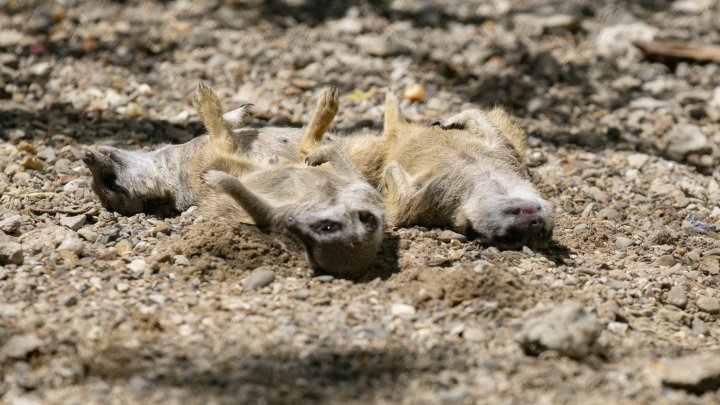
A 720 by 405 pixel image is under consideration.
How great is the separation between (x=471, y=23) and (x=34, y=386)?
6.73 meters

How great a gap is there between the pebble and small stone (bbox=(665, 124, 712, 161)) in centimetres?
358

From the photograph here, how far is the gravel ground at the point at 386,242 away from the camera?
4.05 m

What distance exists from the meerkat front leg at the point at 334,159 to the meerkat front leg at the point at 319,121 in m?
0.37

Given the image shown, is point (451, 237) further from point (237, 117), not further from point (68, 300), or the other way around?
point (68, 300)

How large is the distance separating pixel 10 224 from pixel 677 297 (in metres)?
3.79

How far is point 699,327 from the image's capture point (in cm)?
486

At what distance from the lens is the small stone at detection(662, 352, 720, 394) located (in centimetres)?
387

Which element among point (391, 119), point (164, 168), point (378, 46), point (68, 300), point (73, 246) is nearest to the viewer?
point (68, 300)

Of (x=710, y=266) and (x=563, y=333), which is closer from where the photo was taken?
(x=563, y=333)

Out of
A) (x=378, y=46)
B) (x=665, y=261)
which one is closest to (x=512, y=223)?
(x=665, y=261)

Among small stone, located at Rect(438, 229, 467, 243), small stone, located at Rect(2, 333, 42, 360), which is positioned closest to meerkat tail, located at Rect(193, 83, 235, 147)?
small stone, located at Rect(438, 229, 467, 243)

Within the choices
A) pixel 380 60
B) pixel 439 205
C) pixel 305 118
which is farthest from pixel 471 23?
pixel 439 205

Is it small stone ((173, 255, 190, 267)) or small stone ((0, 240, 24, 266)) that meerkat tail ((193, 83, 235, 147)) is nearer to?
small stone ((173, 255, 190, 267))

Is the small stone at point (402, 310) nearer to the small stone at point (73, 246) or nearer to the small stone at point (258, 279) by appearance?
the small stone at point (258, 279)
